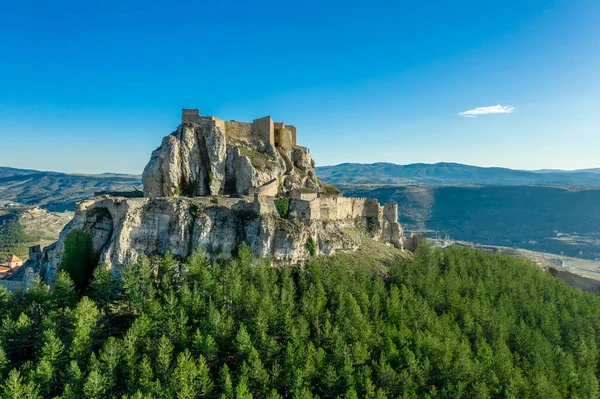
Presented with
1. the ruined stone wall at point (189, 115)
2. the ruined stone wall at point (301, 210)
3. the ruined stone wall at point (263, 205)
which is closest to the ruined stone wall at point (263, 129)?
the ruined stone wall at point (189, 115)

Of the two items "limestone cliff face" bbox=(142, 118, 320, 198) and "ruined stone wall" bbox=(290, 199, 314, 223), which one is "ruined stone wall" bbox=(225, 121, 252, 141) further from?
"ruined stone wall" bbox=(290, 199, 314, 223)

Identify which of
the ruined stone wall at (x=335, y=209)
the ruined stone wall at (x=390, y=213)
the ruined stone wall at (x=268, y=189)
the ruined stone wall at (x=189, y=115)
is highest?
the ruined stone wall at (x=189, y=115)

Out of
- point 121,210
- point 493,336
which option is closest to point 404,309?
point 493,336

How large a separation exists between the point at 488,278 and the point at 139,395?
61521 mm

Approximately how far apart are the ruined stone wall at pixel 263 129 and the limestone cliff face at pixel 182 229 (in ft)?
83.3

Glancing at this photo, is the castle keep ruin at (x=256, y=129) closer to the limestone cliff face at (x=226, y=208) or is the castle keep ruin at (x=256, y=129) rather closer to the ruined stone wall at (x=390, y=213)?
the limestone cliff face at (x=226, y=208)

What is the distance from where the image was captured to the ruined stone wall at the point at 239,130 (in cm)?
8200

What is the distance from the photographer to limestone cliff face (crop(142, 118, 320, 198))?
70.6 meters

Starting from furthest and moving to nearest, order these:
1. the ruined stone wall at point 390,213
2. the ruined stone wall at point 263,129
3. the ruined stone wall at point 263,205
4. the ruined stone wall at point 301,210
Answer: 1. the ruined stone wall at point 390,213
2. the ruined stone wall at point 263,129
3. the ruined stone wall at point 301,210
4. the ruined stone wall at point 263,205

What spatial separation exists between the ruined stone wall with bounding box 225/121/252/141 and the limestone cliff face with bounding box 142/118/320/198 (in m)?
2.99

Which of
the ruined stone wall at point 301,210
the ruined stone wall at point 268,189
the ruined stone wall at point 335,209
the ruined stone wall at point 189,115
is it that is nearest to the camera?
the ruined stone wall at point 301,210

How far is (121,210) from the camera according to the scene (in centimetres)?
5647

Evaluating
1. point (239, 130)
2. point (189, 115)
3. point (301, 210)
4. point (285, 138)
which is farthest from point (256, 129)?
point (301, 210)


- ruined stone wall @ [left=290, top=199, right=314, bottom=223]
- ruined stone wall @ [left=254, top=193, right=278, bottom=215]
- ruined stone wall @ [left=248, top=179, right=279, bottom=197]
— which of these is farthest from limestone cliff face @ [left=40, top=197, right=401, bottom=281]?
ruined stone wall @ [left=248, top=179, right=279, bottom=197]
